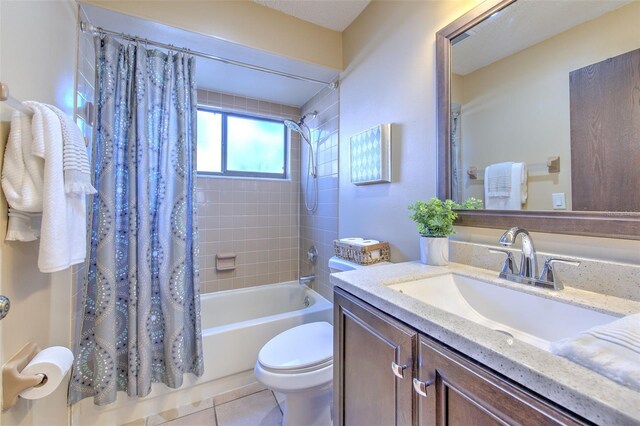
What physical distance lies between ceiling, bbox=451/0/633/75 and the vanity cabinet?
1087mm

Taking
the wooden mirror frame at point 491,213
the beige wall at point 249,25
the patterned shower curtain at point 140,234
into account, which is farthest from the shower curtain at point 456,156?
the patterned shower curtain at point 140,234

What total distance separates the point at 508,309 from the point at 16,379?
4.74ft

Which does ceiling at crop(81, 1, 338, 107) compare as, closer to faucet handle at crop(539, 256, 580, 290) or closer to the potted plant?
the potted plant

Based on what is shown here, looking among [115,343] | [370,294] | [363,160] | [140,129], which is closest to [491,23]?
[363,160]

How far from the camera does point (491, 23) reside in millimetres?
1040

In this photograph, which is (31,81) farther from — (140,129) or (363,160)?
(363,160)

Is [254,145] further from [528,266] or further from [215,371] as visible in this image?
[528,266]

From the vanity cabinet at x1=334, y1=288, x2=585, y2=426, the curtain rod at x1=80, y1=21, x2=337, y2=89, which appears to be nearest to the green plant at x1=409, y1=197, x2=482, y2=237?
the vanity cabinet at x1=334, y1=288, x2=585, y2=426

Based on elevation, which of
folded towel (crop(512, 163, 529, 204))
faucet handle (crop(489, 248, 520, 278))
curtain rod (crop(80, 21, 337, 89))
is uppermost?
curtain rod (crop(80, 21, 337, 89))

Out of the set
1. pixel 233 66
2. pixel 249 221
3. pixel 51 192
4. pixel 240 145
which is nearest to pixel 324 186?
pixel 249 221

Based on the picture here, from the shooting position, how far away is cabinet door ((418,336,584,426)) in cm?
42

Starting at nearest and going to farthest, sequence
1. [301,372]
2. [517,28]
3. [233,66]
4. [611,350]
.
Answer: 1. [611,350]
2. [517,28]
3. [301,372]
4. [233,66]

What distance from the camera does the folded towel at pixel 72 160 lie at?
858 mm

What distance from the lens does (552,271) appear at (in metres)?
0.80
